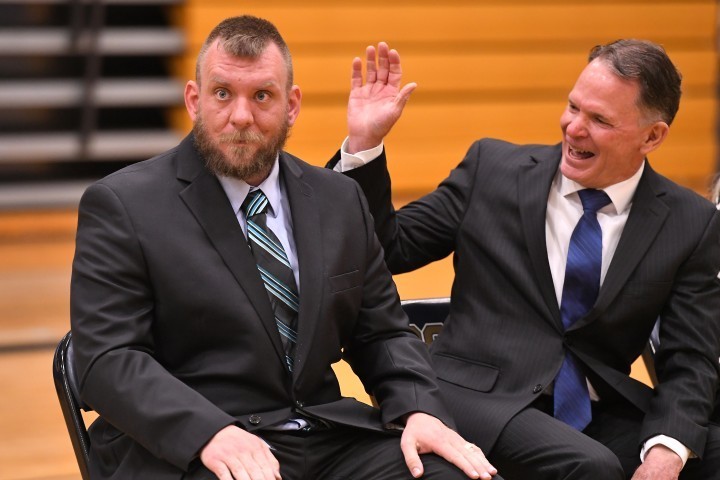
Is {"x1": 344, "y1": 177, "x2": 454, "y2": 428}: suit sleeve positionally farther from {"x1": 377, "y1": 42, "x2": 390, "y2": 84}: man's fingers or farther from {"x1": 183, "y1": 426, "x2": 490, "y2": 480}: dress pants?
{"x1": 377, "y1": 42, "x2": 390, "y2": 84}: man's fingers

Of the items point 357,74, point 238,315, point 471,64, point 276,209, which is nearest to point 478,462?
point 238,315

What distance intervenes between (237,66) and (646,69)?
110 cm

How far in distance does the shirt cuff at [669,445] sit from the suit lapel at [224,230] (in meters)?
0.98

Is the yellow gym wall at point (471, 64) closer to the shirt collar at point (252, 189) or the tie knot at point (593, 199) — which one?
the tie knot at point (593, 199)

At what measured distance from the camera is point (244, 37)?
2.69m

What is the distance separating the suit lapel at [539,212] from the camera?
10.4 ft

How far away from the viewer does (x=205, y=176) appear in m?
2.72

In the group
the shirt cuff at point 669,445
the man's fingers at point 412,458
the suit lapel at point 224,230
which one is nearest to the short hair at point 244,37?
the suit lapel at point 224,230

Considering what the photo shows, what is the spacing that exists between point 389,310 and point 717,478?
945 millimetres

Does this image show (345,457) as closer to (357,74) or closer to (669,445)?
(669,445)

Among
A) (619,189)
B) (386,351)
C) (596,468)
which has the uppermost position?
(619,189)

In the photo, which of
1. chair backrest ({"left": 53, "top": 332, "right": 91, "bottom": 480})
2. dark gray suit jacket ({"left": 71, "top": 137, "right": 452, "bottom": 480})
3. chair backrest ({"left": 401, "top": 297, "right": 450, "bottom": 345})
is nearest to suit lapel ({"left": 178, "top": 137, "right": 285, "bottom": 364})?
dark gray suit jacket ({"left": 71, "top": 137, "right": 452, "bottom": 480})

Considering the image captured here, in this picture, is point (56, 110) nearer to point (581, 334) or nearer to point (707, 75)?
point (707, 75)

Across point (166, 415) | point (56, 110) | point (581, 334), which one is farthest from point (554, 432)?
point (56, 110)
